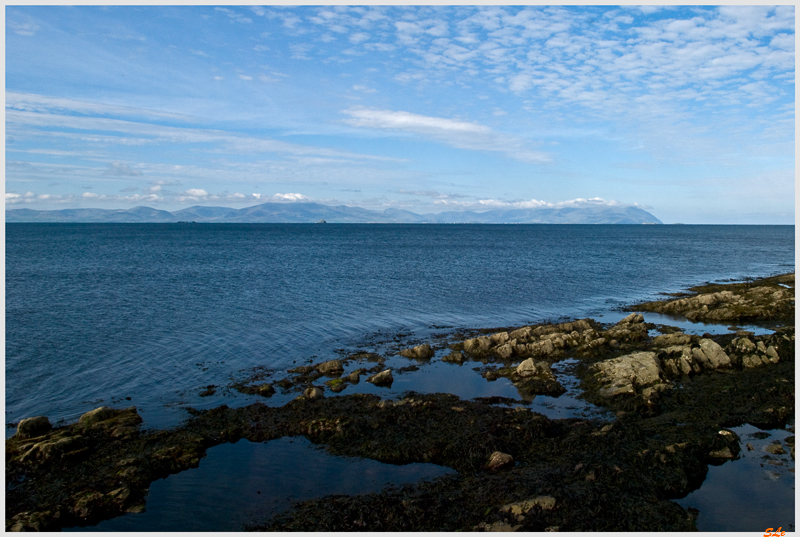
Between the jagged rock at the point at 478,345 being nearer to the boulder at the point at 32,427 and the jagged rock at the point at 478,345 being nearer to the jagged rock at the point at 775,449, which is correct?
the jagged rock at the point at 775,449

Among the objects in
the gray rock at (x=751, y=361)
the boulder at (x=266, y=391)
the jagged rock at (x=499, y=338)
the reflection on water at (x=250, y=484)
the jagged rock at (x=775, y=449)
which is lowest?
the reflection on water at (x=250, y=484)

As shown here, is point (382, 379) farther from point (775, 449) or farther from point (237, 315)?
point (237, 315)

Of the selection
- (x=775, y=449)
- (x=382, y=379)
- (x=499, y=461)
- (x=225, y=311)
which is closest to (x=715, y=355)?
(x=775, y=449)

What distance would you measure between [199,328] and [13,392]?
12519mm

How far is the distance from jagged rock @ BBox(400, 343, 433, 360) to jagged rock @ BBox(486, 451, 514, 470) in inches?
483

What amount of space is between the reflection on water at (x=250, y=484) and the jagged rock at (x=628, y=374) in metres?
9.96

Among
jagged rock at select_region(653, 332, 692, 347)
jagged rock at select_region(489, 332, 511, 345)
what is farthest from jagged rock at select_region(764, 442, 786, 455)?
jagged rock at select_region(489, 332, 511, 345)

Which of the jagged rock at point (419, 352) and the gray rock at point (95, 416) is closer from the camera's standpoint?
the gray rock at point (95, 416)

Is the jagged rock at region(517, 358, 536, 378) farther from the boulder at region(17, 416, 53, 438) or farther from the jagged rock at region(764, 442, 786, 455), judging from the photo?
the boulder at region(17, 416, 53, 438)

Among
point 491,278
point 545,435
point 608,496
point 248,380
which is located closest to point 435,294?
point 491,278

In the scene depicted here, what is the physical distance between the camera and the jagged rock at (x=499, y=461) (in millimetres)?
15023

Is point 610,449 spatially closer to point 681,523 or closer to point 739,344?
point 681,523

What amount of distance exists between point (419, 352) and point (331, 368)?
541 cm

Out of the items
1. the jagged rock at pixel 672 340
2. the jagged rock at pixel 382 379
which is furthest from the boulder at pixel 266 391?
the jagged rock at pixel 672 340
